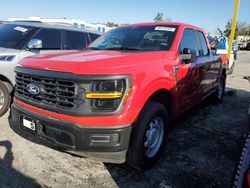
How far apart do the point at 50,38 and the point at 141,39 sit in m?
2.56

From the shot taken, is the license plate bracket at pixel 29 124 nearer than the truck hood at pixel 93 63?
No

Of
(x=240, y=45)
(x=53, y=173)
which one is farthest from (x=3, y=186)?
(x=240, y=45)

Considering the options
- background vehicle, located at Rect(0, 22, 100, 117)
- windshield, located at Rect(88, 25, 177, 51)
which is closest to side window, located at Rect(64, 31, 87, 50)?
background vehicle, located at Rect(0, 22, 100, 117)

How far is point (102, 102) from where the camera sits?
2613 mm

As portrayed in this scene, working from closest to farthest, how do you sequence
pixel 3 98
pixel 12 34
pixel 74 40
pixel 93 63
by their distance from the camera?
pixel 93 63 → pixel 3 98 → pixel 12 34 → pixel 74 40

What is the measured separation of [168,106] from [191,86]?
0.83 metres

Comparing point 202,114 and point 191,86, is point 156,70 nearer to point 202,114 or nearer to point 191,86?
point 191,86

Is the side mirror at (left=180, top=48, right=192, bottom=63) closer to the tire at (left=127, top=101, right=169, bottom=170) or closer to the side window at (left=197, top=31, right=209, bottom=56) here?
the tire at (left=127, top=101, right=169, bottom=170)

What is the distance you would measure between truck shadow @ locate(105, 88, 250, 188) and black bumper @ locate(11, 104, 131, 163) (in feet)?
1.71

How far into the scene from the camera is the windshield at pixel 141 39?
3896mm

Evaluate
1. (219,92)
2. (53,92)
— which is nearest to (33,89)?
(53,92)

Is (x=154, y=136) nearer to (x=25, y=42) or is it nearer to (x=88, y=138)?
(x=88, y=138)

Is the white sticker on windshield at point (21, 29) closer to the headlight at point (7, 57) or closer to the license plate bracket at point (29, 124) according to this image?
the headlight at point (7, 57)

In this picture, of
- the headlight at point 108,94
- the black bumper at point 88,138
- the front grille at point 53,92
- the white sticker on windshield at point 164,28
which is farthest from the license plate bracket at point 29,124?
the white sticker on windshield at point 164,28
